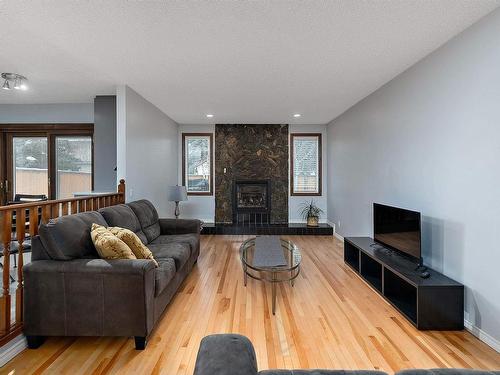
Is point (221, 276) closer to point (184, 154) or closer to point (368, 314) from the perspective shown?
point (368, 314)

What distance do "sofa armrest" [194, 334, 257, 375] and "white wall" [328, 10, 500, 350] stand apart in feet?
7.15

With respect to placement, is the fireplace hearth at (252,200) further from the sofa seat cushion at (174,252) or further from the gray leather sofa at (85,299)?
the gray leather sofa at (85,299)

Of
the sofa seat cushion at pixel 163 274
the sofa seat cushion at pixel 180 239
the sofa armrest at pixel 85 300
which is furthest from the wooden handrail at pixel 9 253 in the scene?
the sofa seat cushion at pixel 180 239

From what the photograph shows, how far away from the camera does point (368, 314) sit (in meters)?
2.65

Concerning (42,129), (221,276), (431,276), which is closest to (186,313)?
(221,276)

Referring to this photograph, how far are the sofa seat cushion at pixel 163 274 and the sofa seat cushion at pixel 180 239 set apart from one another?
0.79 m

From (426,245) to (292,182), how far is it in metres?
4.04

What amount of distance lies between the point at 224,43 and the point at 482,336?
132 inches

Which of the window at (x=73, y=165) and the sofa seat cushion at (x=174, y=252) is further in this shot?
the window at (x=73, y=165)

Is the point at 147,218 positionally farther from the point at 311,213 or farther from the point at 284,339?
the point at 311,213

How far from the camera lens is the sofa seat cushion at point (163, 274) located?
7.55ft

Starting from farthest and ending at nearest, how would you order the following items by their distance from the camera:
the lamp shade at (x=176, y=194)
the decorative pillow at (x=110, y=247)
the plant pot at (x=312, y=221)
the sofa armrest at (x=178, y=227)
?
the plant pot at (x=312, y=221) < the lamp shade at (x=176, y=194) < the sofa armrest at (x=178, y=227) < the decorative pillow at (x=110, y=247)

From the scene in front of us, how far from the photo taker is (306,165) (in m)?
6.83

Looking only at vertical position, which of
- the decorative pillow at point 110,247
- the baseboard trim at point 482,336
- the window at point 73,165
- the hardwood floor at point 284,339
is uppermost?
the window at point 73,165
